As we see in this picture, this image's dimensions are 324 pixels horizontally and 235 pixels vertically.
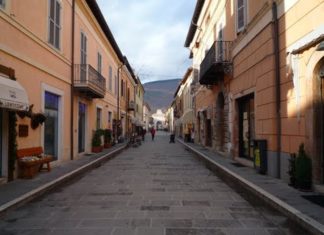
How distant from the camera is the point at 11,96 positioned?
809 centimetres

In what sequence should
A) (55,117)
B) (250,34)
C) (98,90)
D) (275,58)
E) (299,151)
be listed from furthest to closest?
(98,90)
(55,117)
(250,34)
(275,58)
(299,151)

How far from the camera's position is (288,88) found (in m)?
8.76

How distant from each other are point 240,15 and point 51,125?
24.4ft

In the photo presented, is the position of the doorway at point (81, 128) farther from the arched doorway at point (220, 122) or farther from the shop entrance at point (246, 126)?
the shop entrance at point (246, 126)

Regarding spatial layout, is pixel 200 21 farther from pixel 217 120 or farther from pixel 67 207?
pixel 67 207

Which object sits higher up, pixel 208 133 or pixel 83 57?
pixel 83 57

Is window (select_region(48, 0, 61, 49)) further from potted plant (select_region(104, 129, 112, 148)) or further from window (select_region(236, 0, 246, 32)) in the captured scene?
potted plant (select_region(104, 129, 112, 148))

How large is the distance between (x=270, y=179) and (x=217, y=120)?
9.53m

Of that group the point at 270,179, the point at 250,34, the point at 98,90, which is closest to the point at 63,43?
the point at 98,90

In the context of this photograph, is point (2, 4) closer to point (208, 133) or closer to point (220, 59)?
point (220, 59)

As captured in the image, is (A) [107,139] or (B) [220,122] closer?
(B) [220,122]

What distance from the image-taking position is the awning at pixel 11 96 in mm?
7688

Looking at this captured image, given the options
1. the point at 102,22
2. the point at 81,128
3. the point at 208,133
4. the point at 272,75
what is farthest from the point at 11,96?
the point at 208,133

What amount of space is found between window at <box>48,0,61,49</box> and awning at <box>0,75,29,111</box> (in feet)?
13.2
